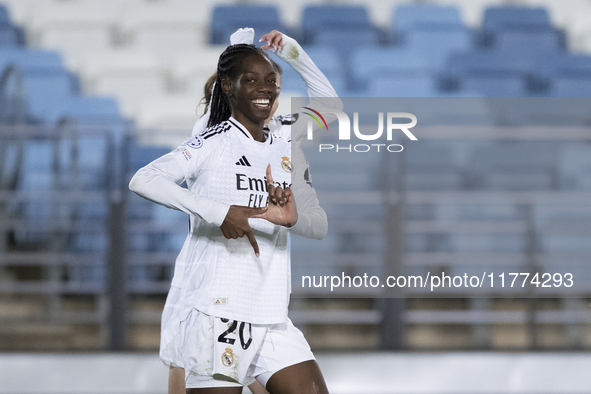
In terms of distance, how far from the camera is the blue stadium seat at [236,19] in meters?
5.25

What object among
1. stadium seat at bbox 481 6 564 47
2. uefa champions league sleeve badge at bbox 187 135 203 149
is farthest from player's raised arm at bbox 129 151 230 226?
stadium seat at bbox 481 6 564 47

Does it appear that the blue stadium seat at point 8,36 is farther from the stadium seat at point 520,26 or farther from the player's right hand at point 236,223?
the player's right hand at point 236,223

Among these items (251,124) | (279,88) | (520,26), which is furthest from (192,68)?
(251,124)

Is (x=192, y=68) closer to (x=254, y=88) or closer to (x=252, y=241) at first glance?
(x=254, y=88)

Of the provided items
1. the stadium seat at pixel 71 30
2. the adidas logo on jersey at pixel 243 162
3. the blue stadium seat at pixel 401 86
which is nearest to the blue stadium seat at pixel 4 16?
the stadium seat at pixel 71 30

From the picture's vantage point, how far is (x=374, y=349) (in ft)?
10.9

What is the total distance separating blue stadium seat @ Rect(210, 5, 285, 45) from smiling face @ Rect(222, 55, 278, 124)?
391 centimetres

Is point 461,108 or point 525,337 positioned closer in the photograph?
point 525,337

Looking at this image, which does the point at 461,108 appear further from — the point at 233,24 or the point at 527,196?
the point at 233,24

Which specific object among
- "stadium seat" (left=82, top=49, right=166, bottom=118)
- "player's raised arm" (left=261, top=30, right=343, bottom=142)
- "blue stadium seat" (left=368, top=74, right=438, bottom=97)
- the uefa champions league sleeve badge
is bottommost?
the uefa champions league sleeve badge

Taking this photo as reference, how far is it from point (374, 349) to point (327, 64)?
209cm

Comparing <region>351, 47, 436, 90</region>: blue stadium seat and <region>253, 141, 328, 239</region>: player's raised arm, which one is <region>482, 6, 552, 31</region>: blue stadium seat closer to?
<region>351, 47, 436, 90</region>: blue stadium seat

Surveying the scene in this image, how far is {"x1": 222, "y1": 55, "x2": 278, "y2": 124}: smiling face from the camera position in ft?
4.59

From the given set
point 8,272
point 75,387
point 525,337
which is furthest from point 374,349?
point 8,272
